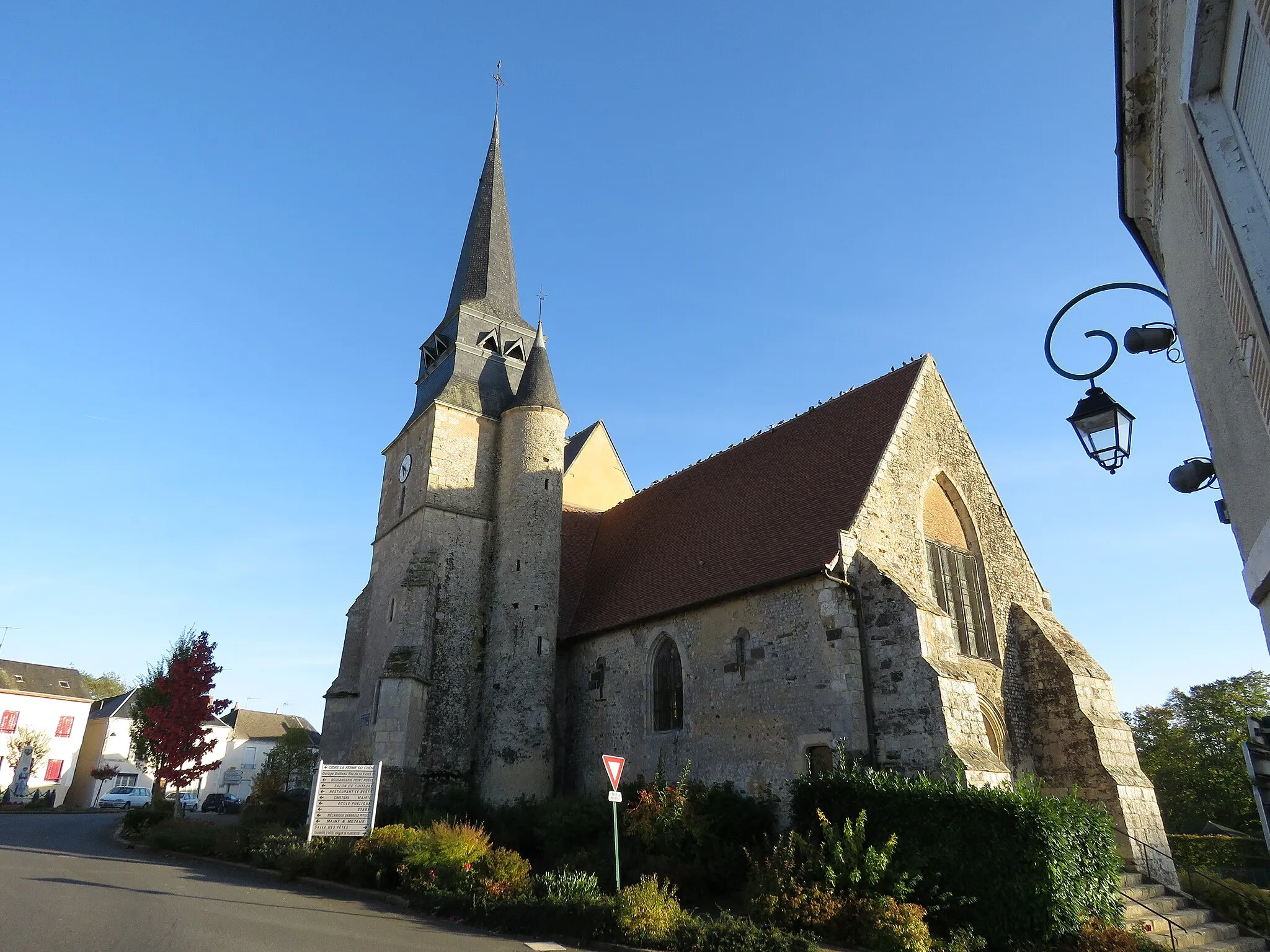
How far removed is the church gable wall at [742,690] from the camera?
12.1 m

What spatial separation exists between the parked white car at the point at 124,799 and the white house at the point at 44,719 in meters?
4.00

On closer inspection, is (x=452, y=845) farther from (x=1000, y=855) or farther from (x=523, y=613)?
(x=1000, y=855)

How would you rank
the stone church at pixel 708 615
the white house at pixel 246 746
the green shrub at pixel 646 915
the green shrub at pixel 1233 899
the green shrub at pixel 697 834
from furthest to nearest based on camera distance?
the white house at pixel 246 746
the stone church at pixel 708 615
the green shrub at pixel 1233 899
the green shrub at pixel 697 834
the green shrub at pixel 646 915

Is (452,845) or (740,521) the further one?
(740,521)

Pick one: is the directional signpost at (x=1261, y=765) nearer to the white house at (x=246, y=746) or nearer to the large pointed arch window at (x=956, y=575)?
the large pointed arch window at (x=956, y=575)

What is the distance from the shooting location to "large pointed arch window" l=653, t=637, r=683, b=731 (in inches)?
585

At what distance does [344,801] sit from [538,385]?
11.0m

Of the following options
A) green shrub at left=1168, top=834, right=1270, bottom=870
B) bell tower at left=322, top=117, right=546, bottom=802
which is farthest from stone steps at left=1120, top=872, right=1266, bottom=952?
bell tower at left=322, top=117, right=546, bottom=802

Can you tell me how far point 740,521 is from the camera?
16109 millimetres

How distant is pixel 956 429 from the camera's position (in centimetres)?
1628

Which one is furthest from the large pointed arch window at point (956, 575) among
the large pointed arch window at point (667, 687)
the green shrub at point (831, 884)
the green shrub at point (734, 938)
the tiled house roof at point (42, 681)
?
the tiled house roof at point (42, 681)

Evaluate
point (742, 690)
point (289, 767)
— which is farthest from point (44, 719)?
point (742, 690)

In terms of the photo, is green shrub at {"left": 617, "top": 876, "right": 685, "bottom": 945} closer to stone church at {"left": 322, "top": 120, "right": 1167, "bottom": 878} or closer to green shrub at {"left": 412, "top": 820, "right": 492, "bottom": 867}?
green shrub at {"left": 412, "top": 820, "right": 492, "bottom": 867}

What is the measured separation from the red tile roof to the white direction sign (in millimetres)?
5718
